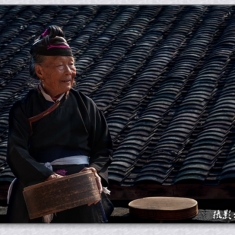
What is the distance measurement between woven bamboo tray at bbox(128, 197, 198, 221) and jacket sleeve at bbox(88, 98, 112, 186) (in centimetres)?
88

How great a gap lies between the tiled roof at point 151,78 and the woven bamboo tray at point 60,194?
1.53 m

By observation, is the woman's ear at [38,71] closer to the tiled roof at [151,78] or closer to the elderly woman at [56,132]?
the elderly woman at [56,132]

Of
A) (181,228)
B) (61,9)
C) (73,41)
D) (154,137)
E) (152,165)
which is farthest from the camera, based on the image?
(61,9)

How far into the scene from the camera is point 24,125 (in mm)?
4680

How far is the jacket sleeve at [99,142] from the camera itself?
4.76m

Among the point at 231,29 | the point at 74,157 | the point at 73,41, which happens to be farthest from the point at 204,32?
the point at 74,157

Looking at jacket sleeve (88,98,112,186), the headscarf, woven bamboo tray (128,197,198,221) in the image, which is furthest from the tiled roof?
the headscarf

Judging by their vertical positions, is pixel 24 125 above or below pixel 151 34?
above

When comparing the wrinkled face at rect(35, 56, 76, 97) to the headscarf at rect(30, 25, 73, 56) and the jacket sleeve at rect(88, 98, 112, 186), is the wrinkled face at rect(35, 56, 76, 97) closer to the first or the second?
the headscarf at rect(30, 25, 73, 56)

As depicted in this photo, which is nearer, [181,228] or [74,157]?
[74,157]

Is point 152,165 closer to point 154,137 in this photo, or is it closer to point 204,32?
point 154,137

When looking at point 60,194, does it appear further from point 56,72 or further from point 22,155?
point 56,72

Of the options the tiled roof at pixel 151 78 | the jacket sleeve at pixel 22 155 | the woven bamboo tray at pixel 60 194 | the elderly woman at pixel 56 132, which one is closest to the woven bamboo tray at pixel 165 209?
the tiled roof at pixel 151 78

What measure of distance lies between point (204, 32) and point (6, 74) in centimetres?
239
